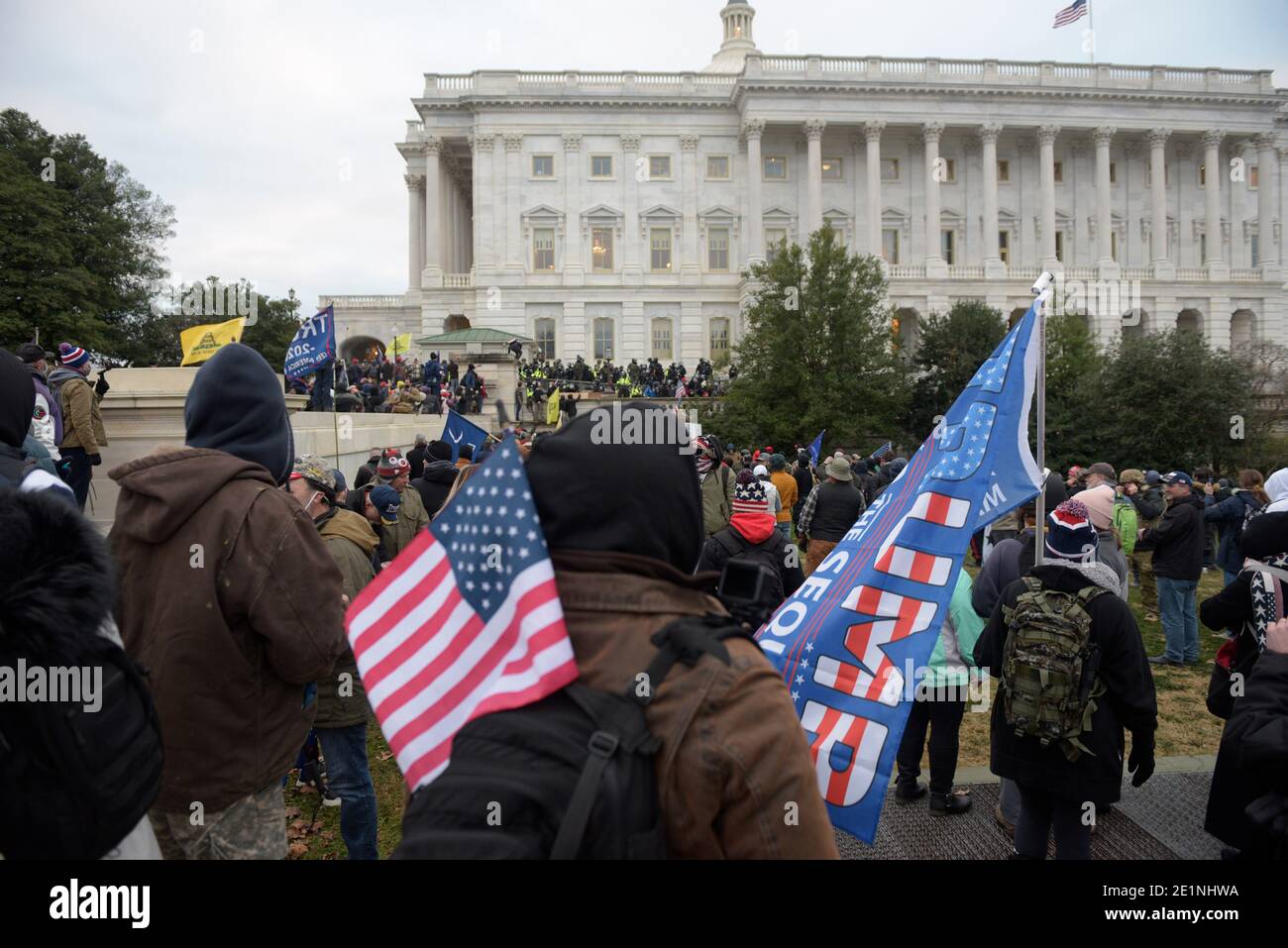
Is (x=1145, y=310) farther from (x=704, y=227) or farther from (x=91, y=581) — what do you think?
(x=91, y=581)

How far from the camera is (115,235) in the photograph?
42.2 m

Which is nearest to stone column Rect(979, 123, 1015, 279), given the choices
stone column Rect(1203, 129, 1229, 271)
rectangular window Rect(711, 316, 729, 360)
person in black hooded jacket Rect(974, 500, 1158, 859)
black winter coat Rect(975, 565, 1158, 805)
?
stone column Rect(1203, 129, 1229, 271)

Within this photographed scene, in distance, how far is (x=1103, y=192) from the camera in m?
56.6

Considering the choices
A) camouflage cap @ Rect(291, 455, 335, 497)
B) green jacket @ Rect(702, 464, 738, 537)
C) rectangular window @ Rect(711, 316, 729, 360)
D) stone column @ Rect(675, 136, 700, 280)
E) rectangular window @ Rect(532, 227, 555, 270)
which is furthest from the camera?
rectangular window @ Rect(532, 227, 555, 270)

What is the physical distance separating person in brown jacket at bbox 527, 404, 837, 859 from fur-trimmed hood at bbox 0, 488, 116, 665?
3.46 ft

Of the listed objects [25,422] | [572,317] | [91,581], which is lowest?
[91,581]

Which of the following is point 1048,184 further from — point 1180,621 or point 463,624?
point 463,624

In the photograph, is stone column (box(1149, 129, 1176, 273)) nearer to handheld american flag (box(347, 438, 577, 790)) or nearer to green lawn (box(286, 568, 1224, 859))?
green lawn (box(286, 568, 1224, 859))

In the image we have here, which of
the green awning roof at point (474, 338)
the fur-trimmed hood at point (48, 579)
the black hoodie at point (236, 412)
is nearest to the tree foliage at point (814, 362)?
the green awning roof at point (474, 338)

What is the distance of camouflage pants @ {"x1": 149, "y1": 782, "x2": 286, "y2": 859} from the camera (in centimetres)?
284

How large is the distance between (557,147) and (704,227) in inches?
427

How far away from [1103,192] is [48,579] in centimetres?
6605
